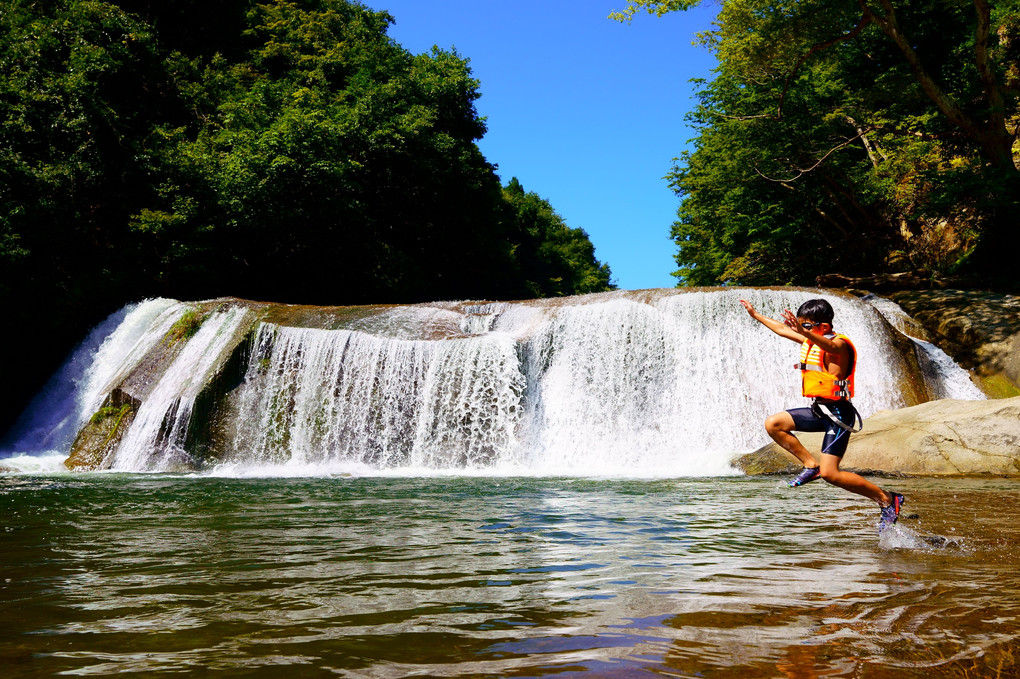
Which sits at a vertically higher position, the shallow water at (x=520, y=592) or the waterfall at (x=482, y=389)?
the waterfall at (x=482, y=389)

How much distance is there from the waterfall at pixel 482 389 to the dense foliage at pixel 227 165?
5882 mm

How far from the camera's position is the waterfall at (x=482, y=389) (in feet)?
48.9

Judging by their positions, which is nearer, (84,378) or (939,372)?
(939,372)

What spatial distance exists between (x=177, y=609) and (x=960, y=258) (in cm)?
2553

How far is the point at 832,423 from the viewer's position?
4.96 metres

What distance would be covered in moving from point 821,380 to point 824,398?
0.40ft

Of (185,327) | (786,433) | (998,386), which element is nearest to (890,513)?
(786,433)

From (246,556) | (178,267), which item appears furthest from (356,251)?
(246,556)

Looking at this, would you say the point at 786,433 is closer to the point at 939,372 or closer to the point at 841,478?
the point at 841,478

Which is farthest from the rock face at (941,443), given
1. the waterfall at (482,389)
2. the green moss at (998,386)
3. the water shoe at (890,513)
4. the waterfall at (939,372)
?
the water shoe at (890,513)

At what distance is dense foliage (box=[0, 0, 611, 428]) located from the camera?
66.4 ft

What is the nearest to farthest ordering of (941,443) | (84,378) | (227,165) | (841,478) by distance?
(841,478) < (941,443) < (84,378) < (227,165)

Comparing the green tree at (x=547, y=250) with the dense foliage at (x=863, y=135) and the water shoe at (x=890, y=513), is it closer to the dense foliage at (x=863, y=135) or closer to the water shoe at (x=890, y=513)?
the dense foliage at (x=863, y=135)

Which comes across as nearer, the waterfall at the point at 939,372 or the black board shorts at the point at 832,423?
the black board shorts at the point at 832,423
